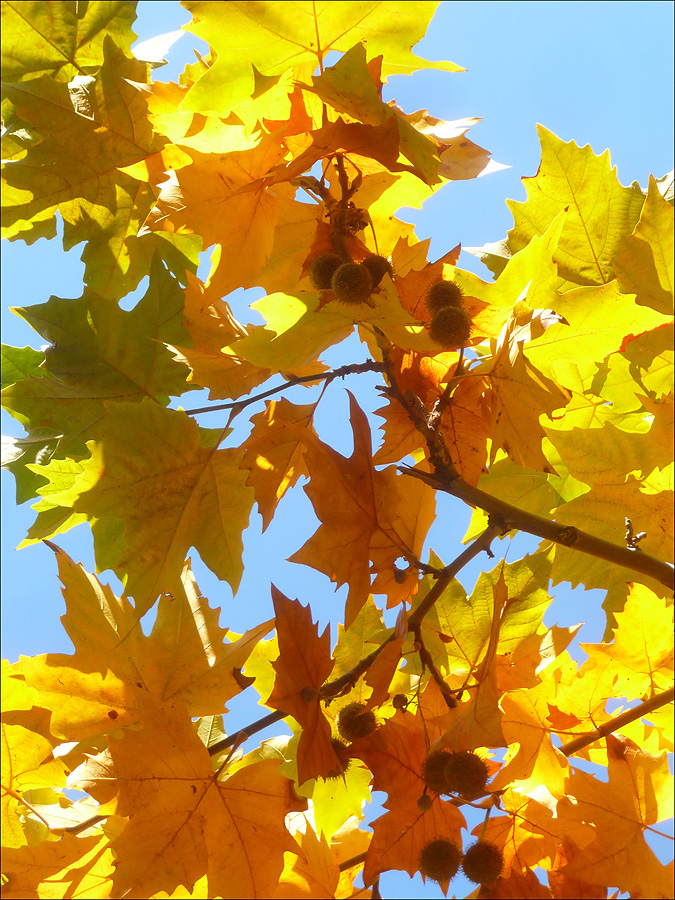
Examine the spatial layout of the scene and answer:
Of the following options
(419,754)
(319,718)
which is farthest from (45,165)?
(419,754)

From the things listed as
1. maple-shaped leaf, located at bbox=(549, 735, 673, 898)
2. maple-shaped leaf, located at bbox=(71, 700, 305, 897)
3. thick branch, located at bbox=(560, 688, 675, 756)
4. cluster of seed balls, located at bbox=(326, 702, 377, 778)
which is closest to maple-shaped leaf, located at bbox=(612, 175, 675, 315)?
thick branch, located at bbox=(560, 688, 675, 756)

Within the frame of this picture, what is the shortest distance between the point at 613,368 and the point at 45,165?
1.11 m

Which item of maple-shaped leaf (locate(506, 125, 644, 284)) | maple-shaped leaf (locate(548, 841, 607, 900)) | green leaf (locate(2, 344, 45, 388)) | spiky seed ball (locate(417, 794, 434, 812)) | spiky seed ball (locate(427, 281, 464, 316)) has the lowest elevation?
maple-shaped leaf (locate(548, 841, 607, 900))

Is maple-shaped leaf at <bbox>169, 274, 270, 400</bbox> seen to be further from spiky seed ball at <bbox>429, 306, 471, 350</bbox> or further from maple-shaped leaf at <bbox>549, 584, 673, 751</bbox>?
maple-shaped leaf at <bbox>549, 584, 673, 751</bbox>

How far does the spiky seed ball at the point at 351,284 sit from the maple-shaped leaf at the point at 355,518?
0.15 m

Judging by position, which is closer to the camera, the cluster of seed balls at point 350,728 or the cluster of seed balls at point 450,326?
the cluster of seed balls at point 450,326

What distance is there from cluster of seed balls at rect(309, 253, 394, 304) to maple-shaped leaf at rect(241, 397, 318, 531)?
0.23 meters

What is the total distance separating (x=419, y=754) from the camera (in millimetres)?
1087

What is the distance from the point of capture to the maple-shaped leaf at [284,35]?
1.00 metres

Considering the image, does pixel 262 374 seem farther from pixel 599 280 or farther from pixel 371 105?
pixel 599 280

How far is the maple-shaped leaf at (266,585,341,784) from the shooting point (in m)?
0.99

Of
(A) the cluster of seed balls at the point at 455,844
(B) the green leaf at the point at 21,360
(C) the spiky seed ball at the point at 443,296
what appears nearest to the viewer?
(A) the cluster of seed balls at the point at 455,844

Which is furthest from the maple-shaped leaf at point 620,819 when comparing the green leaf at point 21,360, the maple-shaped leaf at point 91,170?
the green leaf at point 21,360

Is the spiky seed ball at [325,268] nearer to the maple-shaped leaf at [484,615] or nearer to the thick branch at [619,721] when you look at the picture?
the maple-shaped leaf at [484,615]
